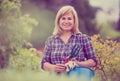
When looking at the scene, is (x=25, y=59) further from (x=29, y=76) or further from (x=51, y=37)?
(x=51, y=37)

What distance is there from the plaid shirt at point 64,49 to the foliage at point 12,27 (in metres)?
0.34

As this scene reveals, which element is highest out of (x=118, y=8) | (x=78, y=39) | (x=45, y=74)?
(x=118, y=8)

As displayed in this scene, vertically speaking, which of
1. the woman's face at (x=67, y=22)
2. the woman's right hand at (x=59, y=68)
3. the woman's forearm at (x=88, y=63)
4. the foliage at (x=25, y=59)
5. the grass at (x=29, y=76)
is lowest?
the grass at (x=29, y=76)

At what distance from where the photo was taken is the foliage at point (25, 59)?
5777 mm

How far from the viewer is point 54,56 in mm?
5707

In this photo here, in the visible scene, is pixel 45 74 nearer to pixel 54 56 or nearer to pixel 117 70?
pixel 54 56

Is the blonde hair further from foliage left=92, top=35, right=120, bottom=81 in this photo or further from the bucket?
the bucket

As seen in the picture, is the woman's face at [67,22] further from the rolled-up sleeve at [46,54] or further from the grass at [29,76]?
the grass at [29,76]

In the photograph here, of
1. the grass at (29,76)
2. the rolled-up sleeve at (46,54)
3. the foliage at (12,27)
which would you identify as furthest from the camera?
the foliage at (12,27)

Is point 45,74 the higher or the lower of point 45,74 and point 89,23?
the lower

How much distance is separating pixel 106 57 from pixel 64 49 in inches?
20.1

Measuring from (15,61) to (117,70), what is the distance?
122cm

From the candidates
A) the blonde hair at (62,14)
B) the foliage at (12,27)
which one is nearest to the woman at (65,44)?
the blonde hair at (62,14)

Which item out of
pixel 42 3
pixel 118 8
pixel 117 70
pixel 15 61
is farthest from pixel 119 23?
pixel 15 61
